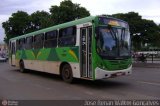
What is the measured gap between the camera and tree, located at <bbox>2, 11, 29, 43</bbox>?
60188mm

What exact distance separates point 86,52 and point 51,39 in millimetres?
4153

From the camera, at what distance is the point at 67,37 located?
46.0ft

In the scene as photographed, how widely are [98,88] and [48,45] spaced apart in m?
5.25

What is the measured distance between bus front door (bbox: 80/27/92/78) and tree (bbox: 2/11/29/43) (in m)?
48.8

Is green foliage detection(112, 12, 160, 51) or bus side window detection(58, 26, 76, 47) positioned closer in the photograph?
bus side window detection(58, 26, 76, 47)

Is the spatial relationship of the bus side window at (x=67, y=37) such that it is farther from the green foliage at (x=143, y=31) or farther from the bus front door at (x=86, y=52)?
the green foliage at (x=143, y=31)

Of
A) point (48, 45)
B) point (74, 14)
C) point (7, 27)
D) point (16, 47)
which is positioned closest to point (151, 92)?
point (48, 45)

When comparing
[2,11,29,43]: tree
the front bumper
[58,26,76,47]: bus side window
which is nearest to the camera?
the front bumper

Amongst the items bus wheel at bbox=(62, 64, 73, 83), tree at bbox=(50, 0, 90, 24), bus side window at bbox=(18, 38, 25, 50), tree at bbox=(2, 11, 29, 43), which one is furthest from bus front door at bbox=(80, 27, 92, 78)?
tree at bbox=(2, 11, 29, 43)

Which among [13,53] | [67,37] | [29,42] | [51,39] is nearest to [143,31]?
[13,53]

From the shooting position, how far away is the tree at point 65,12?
3453 cm

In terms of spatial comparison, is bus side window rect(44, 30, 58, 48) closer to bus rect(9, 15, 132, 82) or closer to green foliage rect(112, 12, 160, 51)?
bus rect(9, 15, 132, 82)

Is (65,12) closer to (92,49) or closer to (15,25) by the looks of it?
(92,49)

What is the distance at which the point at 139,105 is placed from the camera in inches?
335
